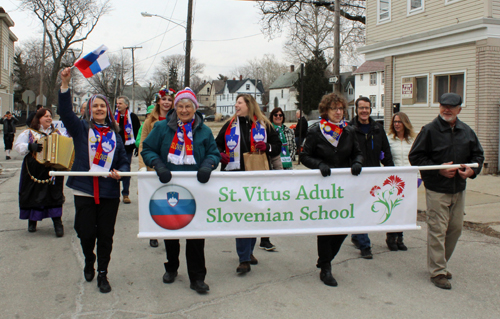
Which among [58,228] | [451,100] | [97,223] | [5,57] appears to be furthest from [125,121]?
[5,57]

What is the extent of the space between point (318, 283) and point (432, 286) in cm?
112

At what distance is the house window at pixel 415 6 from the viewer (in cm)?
1470

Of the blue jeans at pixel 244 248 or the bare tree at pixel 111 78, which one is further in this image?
the bare tree at pixel 111 78

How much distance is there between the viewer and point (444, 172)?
4.44m

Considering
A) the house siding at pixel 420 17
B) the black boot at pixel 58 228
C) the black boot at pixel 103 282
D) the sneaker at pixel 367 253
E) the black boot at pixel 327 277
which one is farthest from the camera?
the house siding at pixel 420 17

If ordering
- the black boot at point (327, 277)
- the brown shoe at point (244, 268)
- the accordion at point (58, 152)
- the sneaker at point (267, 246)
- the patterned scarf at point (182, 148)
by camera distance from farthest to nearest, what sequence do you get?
the sneaker at point (267, 246), the accordion at point (58, 152), the brown shoe at point (244, 268), the black boot at point (327, 277), the patterned scarf at point (182, 148)

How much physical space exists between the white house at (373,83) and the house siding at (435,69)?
39582 millimetres

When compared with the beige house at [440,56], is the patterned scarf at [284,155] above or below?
below

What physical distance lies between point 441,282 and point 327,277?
1107mm

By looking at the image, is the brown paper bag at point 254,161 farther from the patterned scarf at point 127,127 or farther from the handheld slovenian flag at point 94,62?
the patterned scarf at point 127,127

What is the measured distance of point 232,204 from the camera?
4.41 m

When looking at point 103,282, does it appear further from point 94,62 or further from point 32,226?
point 32,226

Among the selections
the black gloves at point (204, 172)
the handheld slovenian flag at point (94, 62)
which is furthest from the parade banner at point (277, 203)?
the handheld slovenian flag at point (94, 62)

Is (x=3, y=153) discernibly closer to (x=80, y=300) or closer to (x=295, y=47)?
(x=80, y=300)
